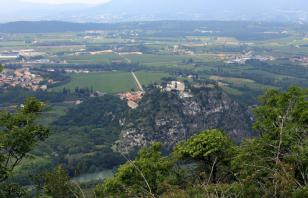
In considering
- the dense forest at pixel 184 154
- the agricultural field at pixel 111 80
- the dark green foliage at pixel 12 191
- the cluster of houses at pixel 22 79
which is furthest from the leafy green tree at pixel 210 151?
the cluster of houses at pixel 22 79

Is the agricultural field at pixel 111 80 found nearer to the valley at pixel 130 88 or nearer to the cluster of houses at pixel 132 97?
the valley at pixel 130 88

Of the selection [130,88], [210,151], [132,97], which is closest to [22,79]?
[130,88]

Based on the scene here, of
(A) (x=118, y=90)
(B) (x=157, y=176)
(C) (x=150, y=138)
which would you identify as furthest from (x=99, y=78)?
(B) (x=157, y=176)

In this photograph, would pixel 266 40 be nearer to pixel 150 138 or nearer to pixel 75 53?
pixel 75 53

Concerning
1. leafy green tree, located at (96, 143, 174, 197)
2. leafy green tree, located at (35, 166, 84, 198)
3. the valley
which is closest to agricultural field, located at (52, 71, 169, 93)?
the valley

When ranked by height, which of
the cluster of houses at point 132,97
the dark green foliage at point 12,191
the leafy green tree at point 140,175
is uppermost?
the dark green foliage at point 12,191

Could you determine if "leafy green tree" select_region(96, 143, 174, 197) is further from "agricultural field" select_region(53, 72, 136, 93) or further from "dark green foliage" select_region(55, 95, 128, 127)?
"agricultural field" select_region(53, 72, 136, 93)
